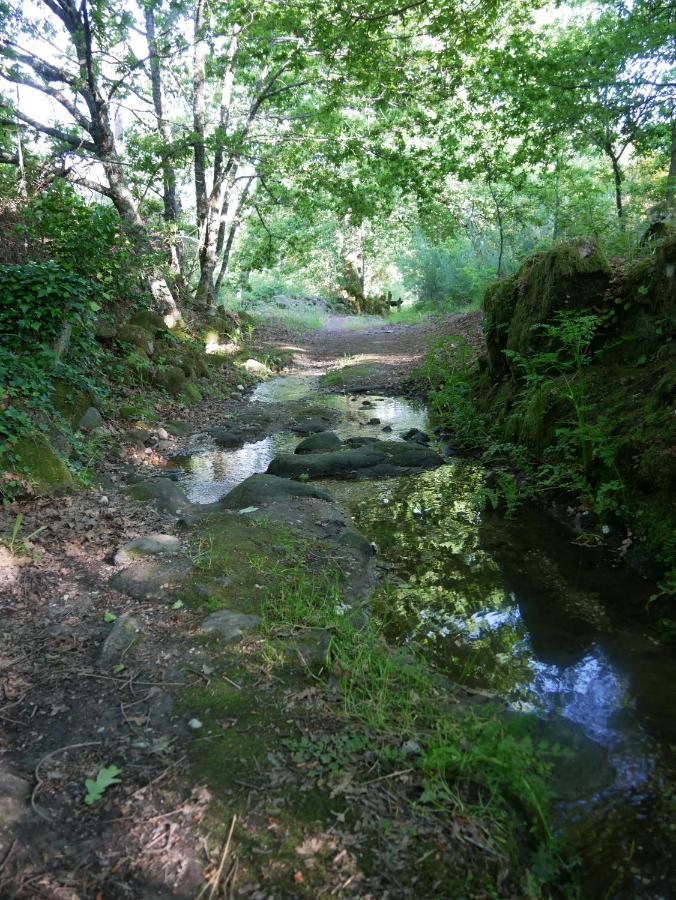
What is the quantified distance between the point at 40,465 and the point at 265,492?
2140mm

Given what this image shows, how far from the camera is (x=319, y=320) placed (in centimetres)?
2819

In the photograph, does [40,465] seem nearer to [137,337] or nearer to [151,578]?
[151,578]

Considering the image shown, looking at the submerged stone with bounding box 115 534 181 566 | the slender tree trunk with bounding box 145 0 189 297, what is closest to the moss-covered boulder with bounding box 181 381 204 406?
the slender tree trunk with bounding box 145 0 189 297

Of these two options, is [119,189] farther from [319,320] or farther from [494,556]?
[319,320]

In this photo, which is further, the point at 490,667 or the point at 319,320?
the point at 319,320

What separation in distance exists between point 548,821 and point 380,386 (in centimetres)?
1090

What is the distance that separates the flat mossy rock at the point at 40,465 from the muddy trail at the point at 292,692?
0.30 metres

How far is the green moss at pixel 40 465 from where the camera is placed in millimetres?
5004

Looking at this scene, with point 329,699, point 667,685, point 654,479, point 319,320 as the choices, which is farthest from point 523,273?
point 319,320

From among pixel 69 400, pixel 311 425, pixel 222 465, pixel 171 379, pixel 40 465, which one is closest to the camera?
pixel 40 465

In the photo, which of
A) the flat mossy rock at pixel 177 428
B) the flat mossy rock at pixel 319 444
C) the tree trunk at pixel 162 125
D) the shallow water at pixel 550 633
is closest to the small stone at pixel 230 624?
the shallow water at pixel 550 633

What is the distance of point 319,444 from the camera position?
8094 millimetres

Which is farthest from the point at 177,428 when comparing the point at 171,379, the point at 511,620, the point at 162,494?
the point at 511,620

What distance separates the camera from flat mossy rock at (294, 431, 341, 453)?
805 cm
